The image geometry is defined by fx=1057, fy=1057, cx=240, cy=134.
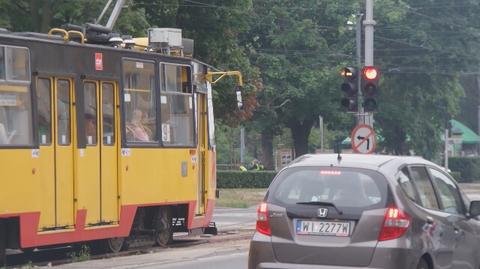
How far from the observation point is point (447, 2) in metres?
59.8

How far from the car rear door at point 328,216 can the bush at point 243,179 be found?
1530 inches

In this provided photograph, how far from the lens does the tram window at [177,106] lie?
60.4 feet

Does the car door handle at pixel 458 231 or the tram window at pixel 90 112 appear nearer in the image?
the car door handle at pixel 458 231

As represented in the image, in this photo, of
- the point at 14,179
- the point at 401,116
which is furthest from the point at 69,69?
the point at 401,116

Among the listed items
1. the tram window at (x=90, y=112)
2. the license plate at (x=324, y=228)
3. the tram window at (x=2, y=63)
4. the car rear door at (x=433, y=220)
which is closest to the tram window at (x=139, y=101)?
the tram window at (x=90, y=112)

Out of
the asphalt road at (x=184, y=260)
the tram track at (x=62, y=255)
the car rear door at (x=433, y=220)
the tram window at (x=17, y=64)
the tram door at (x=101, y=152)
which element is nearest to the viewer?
the car rear door at (x=433, y=220)

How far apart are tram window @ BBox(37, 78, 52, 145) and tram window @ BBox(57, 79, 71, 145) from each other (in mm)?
227

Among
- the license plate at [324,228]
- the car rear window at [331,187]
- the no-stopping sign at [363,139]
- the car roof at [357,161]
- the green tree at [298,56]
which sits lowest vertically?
the license plate at [324,228]

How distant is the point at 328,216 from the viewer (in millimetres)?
9852

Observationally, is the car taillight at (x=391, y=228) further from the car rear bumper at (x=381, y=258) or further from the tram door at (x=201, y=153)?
the tram door at (x=201, y=153)

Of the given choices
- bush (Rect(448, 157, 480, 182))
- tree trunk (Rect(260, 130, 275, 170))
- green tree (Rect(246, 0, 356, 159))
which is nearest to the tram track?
green tree (Rect(246, 0, 356, 159))

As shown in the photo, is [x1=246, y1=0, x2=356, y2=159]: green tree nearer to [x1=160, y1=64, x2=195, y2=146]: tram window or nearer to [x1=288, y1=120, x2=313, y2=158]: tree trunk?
[x1=288, y1=120, x2=313, y2=158]: tree trunk

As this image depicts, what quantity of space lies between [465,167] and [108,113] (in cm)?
5419

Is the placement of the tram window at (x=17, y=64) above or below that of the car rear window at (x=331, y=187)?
above
